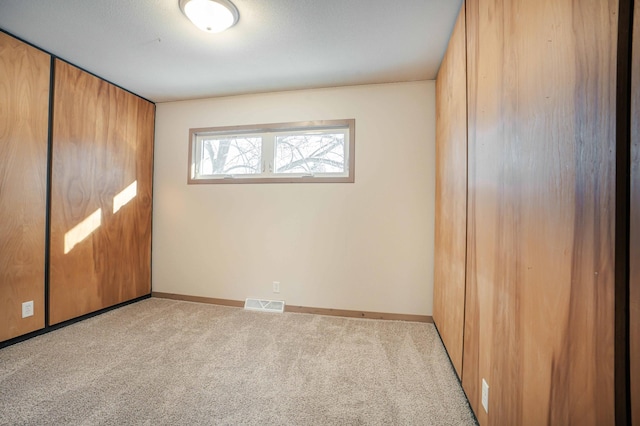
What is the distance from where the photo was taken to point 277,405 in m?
1.41

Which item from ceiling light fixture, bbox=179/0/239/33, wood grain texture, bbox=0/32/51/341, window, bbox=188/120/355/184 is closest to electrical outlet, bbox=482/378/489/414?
window, bbox=188/120/355/184

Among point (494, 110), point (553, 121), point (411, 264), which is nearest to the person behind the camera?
point (553, 121)

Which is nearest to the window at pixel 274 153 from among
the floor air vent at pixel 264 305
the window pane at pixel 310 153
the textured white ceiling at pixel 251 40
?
the window pane at pixel 310 153

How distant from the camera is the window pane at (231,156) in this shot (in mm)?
3027

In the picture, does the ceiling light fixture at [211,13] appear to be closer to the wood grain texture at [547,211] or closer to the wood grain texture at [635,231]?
the wood grain texture at [547,211]

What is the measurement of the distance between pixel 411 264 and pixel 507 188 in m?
1.73

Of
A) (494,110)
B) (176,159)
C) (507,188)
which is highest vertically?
A: (176,159)

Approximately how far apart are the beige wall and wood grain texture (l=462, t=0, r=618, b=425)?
133 centimetres

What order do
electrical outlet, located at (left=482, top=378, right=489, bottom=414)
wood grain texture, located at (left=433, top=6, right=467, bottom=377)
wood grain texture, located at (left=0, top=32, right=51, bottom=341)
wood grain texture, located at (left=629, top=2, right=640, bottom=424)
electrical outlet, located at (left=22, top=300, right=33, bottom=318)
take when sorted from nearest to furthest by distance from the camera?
wood grain texture, located at (left=629, top=2, right=640, bottom=424)
electrical outlet, located at (left=482, top=378, right=489, bottom=414)
wood grain texture, located at (left=433, top=6, right=467, bottom=377)
wood grain texture, located at (left=0, top=32, right=51, bottom=341)
electrical outlet, located at (left=22, top=300, right=33, bottom=318)

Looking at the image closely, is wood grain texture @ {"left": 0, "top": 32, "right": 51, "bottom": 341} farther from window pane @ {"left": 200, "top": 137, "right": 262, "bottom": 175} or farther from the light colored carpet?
window pane @ {"left": 200, "top": 137, "right": 262, "bottom": 175}

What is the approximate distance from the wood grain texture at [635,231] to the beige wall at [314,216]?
212 cm

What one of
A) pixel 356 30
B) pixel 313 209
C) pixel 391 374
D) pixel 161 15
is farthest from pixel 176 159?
pixel 391 374

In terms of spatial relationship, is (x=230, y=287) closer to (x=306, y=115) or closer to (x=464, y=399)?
(x=306, y=115)

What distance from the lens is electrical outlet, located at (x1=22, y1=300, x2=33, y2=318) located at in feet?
6.67
